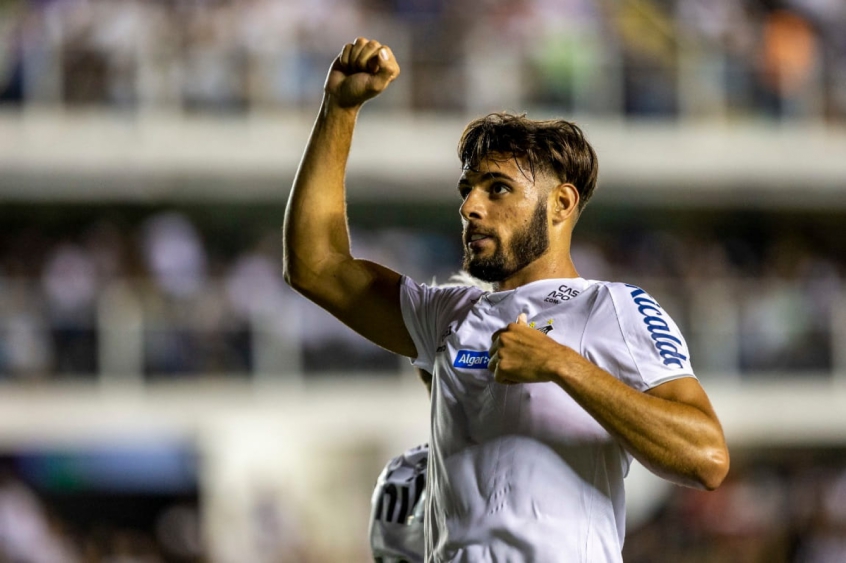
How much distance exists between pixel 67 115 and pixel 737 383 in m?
7.78

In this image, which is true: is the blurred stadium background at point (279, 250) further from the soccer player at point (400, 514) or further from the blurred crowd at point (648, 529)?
Answer: the soccer player at point (400, 514)

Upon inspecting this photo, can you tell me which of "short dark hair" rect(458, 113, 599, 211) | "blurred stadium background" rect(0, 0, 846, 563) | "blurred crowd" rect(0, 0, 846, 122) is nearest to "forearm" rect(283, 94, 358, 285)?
"short dark hair" rect(458, 113, 599, 211)

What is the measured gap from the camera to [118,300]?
573 inches

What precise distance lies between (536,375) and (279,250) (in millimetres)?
12451

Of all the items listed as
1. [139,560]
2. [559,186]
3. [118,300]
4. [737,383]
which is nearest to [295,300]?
[118,300]

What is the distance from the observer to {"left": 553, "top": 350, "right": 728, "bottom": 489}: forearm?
9.77ft

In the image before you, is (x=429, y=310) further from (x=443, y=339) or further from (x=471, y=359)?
(x=471, y=359)

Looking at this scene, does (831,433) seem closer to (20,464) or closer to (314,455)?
(314,455)

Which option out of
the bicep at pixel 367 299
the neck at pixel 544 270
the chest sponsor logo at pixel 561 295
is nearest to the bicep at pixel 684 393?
the chest sponsor logo at pixel 561 295

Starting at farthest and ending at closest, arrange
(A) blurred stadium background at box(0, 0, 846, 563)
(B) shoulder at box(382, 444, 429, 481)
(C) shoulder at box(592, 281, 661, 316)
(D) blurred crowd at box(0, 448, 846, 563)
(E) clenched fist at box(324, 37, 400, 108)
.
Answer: (A) blurred stadium background at box(0, 0, 846, 563) < (D) blurred crowd at box(0, 448, 846, 563) < (B) shoulder at box(382, 444, 429, 481) < (E) clenched fist at box(324, 37, 400, 108) < (C) shoulder at box(592, 281, 661, 316)

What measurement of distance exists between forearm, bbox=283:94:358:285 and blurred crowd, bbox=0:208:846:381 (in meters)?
10.7

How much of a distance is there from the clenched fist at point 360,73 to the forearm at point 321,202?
0.04 m

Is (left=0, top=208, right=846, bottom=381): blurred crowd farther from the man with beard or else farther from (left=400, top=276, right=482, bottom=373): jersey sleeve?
the man with beard

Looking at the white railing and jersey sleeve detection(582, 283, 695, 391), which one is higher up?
jersey sleeve detection(582, 283, 695, 391)
